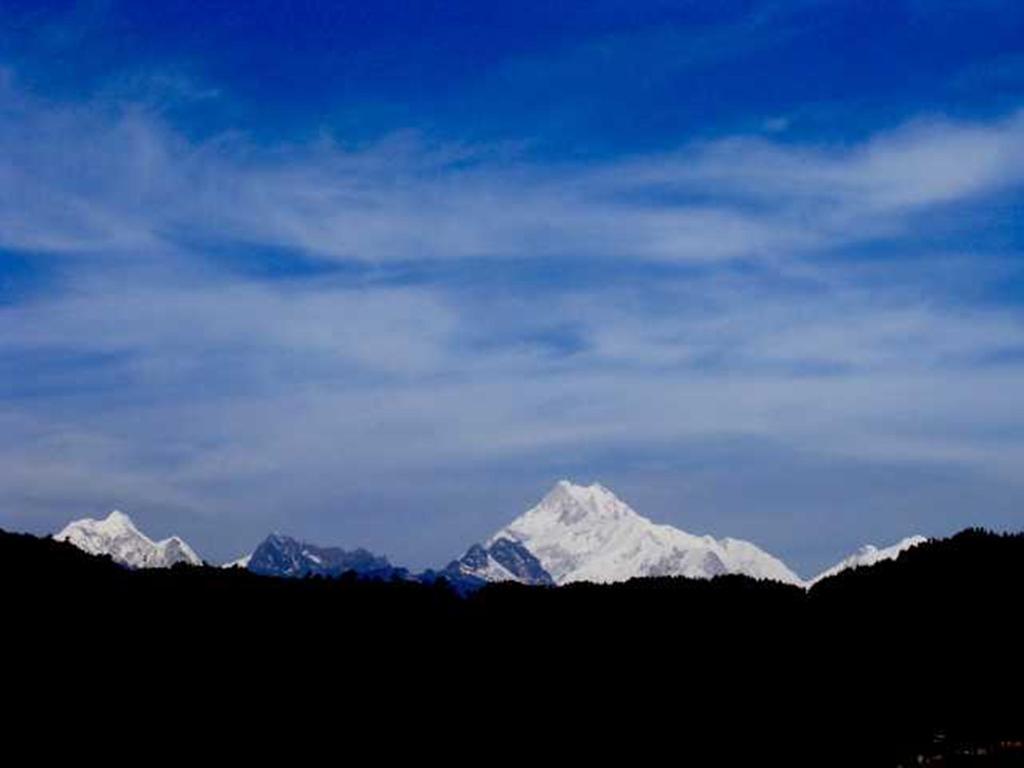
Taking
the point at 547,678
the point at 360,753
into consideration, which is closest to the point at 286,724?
the point at 360,753

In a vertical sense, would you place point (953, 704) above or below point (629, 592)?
below

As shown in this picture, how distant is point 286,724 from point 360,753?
A: 1863 mm

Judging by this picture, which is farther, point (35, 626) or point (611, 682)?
point (611, 682)

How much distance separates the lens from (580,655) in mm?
35375

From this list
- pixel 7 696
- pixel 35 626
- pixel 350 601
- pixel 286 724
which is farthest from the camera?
pixel 350 601

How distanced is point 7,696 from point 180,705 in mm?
3744

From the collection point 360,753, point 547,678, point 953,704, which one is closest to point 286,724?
point 360,753

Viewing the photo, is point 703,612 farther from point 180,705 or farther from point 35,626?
point 35,626

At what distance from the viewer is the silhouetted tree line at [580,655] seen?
28.7 metres

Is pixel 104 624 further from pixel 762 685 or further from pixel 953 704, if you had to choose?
pixel 953 704

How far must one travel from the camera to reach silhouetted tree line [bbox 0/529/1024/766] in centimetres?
2873

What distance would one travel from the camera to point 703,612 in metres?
37.9

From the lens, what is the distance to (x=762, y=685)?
36.5 meters

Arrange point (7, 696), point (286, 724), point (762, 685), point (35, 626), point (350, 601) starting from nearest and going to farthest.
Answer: point (7, 696)
point (35, 626)
point (286, 724)
point (350, 601)
point (762, 685)
